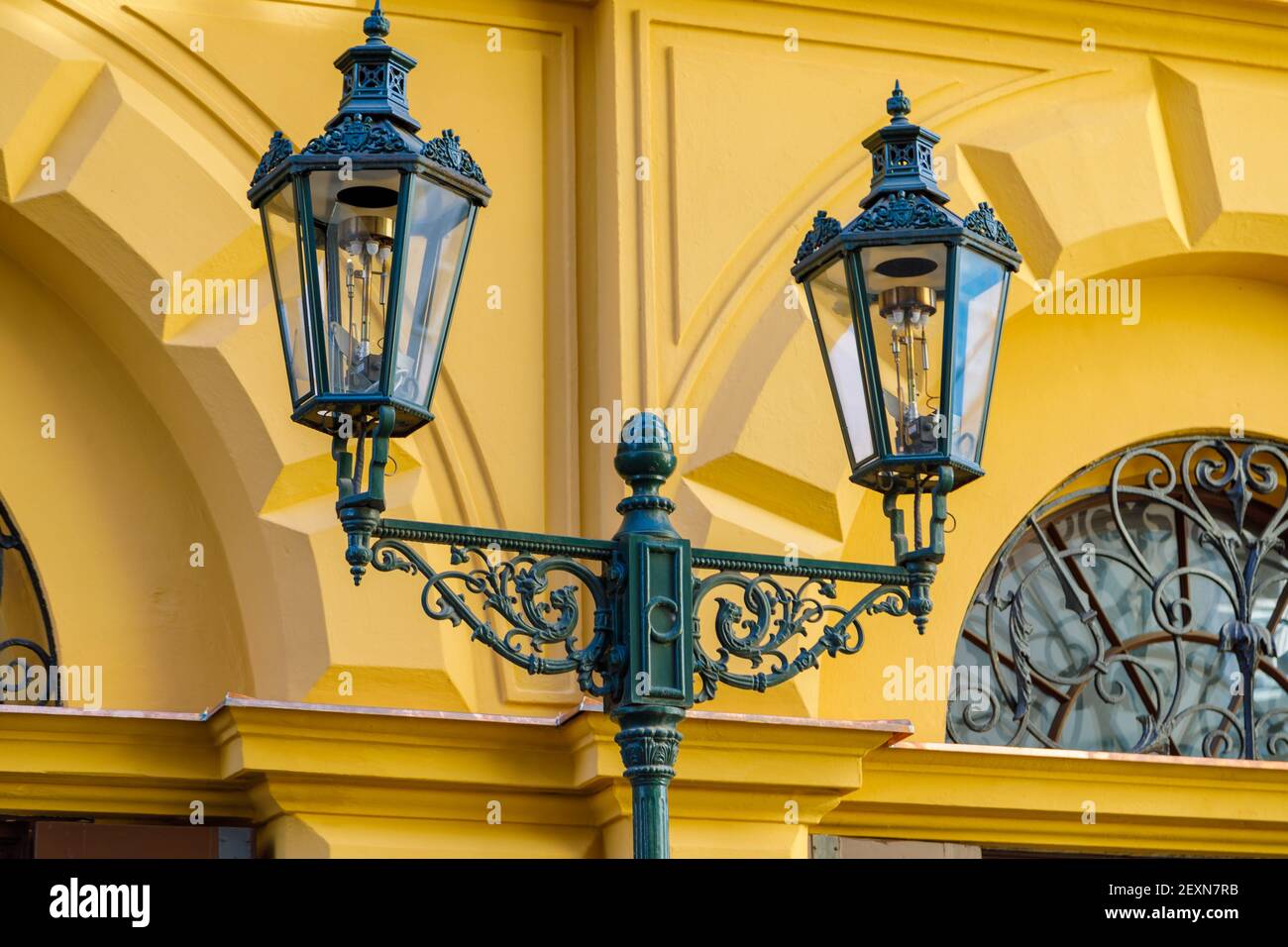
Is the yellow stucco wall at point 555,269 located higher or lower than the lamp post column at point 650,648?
higher

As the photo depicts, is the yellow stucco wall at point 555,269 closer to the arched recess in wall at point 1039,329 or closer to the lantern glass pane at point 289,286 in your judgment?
the arched recess in wall at point 1039,329

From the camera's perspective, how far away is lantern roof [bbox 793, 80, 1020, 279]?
5.28 m

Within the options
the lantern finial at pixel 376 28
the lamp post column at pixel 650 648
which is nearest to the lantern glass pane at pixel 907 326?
the lamp post column at pixel 650 648

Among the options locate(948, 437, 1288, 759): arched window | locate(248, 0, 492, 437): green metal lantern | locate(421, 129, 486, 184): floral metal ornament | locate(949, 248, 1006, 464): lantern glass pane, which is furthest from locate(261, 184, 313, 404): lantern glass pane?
locate(948, 437, 1288, 759): arched window

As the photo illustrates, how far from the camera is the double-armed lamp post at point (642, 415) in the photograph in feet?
16.1

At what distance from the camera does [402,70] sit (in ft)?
17.2

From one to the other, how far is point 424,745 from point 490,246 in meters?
1.62

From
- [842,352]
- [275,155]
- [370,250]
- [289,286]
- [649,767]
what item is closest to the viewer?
[649,767]

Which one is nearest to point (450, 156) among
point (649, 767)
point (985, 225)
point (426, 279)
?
point (426, 279)

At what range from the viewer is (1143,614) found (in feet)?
25.3

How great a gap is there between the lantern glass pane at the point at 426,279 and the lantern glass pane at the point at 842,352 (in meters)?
0.93

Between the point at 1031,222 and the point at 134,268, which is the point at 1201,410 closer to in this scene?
the point at 1031,222

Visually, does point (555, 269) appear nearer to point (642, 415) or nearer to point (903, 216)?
point (642, 415)

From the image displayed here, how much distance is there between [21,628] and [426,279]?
231 cm
